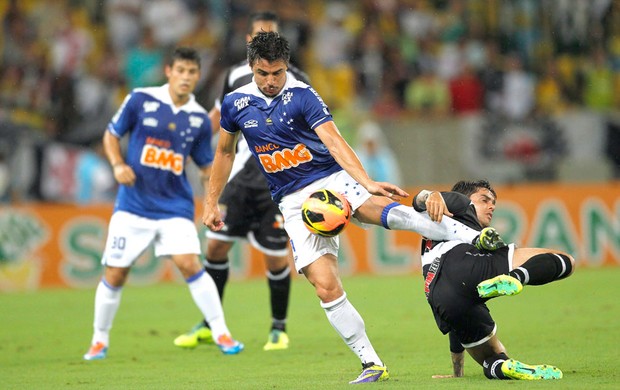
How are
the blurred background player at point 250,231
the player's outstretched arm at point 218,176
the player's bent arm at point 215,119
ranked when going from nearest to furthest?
the player's outstretched arm at point 218,176 < the player's bent arm at point 215,119 < the blurred background player at point 250,231

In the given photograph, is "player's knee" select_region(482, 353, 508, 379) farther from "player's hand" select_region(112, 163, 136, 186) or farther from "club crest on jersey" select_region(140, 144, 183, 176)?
"club crest on jersey" select_region(140, 144, 183, 176)

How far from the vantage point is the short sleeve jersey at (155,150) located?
9.37 metres

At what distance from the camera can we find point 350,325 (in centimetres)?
702

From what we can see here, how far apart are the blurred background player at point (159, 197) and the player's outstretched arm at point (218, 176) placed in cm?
172

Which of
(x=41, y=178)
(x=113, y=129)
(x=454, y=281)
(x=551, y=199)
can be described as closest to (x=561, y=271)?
(x=454, y=281)

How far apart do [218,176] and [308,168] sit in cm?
73

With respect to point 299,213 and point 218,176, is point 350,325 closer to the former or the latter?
point 299,213

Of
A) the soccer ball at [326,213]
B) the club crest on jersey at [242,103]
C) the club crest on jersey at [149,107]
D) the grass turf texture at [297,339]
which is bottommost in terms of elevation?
the grass turf texture at [297,339]

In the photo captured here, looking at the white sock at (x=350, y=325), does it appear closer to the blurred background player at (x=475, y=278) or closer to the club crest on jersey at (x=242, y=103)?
the blurred background player at (x=475, y=278)

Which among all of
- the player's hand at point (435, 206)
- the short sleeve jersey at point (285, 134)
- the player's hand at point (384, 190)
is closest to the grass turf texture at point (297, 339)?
the player's hand at point (435, 206)

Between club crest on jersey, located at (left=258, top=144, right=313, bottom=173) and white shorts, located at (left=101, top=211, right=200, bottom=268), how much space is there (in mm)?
2200

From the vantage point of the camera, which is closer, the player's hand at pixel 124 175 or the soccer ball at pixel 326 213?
the soccer ball at pixel 326 213

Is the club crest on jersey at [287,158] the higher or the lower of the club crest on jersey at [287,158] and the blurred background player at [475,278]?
the higher

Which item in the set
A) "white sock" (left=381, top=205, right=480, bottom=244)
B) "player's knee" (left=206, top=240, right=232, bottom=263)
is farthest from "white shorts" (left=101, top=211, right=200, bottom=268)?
"white sock" (left=381, top=205, right=480, bottom=244)
